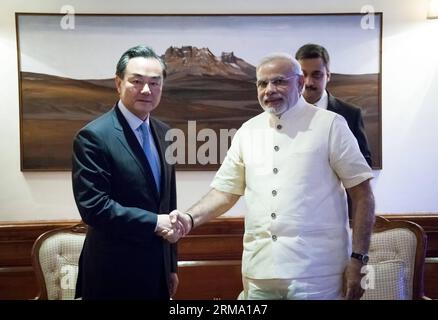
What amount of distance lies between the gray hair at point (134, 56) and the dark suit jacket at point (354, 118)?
367 mm

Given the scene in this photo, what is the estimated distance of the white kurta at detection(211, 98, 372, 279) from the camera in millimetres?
934

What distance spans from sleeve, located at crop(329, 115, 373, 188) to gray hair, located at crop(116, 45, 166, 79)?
0.38m

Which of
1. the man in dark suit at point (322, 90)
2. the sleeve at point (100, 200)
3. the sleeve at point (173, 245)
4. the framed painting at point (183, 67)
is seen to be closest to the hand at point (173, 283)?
the sleeve at point (173, 245)

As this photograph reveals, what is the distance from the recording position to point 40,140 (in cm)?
104

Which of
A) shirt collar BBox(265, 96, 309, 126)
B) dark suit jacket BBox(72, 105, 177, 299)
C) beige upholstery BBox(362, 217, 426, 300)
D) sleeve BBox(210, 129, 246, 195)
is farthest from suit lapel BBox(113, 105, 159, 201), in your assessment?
beige upholstery BBox(362, 217, 426, 300)

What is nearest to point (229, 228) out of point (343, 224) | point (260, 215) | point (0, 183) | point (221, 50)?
point (260, 215)

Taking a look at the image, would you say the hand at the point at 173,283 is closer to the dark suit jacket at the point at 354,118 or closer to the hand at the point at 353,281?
the hand at the point at 353,281

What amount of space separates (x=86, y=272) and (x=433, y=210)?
80 centimetres

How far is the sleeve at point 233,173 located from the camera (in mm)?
996

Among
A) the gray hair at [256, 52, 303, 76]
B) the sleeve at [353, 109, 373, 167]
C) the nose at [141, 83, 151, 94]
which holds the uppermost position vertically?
the gray hair at [256, 52, 303, 76]

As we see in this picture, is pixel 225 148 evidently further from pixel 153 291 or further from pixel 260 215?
pixel 153 291

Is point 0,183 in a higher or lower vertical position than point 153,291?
higher

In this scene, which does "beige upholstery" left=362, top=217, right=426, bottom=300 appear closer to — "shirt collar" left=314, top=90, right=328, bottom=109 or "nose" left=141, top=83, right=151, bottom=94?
"shirt collar" left=314, top=90, right=328, bottom=109

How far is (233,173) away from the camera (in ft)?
3.29
